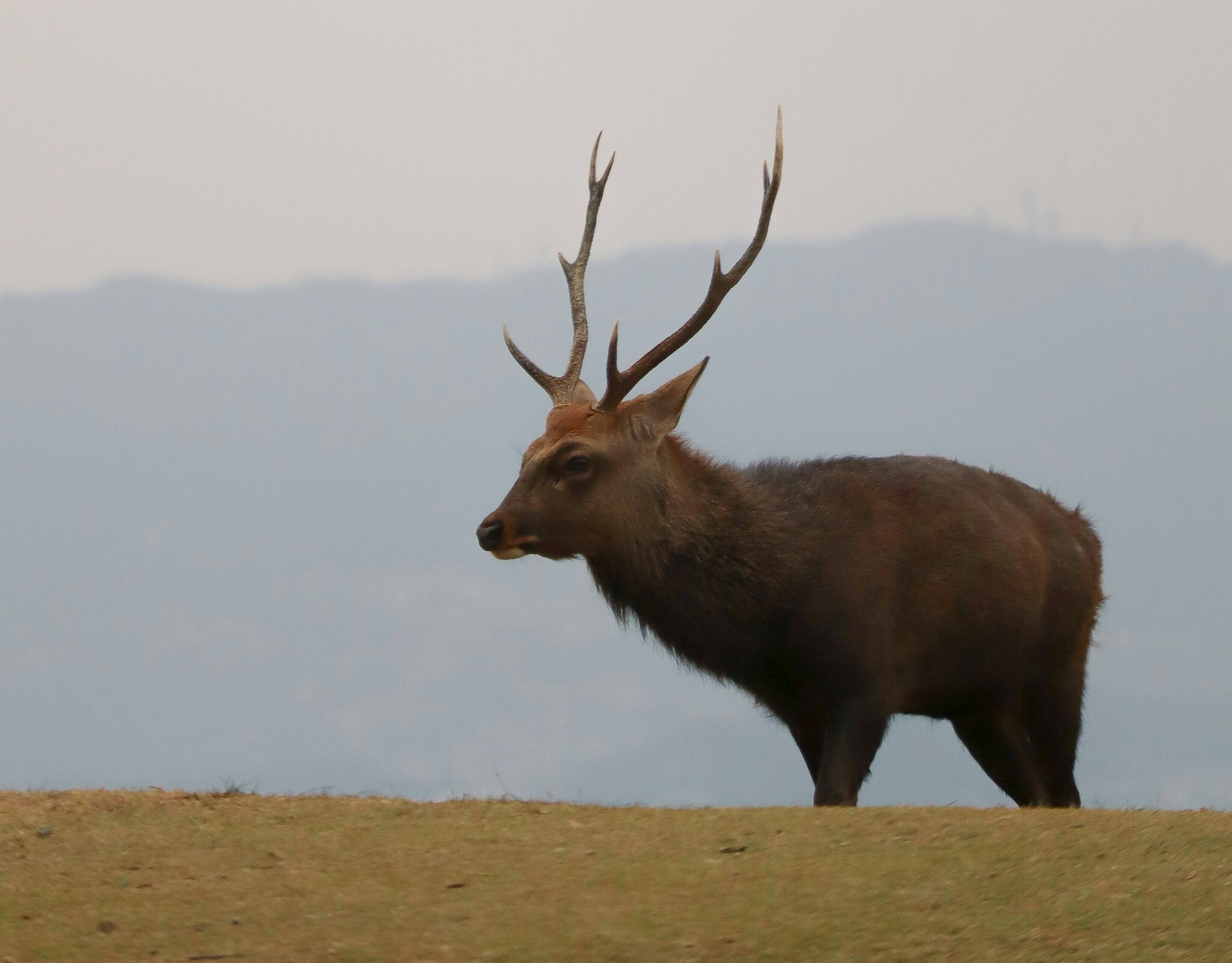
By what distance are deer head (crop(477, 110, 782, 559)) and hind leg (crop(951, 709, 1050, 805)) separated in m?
2.77

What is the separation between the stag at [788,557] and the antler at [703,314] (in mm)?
10

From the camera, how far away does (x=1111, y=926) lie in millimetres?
5770

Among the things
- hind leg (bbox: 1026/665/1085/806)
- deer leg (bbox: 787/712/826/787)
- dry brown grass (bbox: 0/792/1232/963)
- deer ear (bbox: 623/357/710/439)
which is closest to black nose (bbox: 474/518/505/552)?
deer ear (bbox: 623/357/710/439)

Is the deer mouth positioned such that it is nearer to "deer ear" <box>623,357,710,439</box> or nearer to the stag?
the stag

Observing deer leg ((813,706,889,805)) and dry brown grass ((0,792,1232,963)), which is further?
deer leg ((813,706,889,805))

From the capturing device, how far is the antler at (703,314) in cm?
856

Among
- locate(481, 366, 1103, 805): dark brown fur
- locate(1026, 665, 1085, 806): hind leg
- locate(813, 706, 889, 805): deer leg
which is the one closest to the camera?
locate(813, 706, 889, 805): deer leg

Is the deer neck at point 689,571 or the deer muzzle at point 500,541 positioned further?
the deer neck at point 689,571

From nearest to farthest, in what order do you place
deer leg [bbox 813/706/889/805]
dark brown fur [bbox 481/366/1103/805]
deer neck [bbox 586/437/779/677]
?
deer leg [bbox 813/706/889/805] < dark brown fur [bbox 481/366/1103/805] < deer neck [bbox 586/437/779/677]

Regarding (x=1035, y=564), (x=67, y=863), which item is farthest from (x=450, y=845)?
(x=1035, y=564)

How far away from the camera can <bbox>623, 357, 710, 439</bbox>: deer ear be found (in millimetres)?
8633

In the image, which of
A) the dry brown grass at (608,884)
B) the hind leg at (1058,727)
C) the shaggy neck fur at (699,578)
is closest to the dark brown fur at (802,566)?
the shaggy neck fur at (699,578)

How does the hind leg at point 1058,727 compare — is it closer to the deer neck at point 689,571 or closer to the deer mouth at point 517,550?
the deer neck at point 689,571

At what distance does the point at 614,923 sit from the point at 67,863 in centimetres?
248
